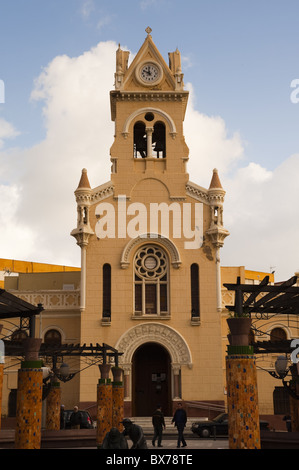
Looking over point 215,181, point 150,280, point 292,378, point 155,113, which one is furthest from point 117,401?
point 155,113

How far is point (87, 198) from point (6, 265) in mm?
26258

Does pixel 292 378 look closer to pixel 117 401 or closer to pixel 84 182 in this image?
pixel 117 401

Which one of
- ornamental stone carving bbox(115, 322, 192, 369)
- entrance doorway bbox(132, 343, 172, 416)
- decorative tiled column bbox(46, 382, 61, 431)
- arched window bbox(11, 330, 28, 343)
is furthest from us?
entrance doorway bbox(132, 343, 172, 416)

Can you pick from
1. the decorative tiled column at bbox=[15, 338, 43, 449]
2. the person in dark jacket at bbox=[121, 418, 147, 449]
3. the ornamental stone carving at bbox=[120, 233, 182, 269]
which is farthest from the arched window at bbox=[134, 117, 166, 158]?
the person in dark jacket at bbox=[121, 418, 147, 449]

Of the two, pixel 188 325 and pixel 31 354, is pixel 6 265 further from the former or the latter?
pixel 31 354

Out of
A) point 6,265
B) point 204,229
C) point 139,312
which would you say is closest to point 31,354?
point 139,312

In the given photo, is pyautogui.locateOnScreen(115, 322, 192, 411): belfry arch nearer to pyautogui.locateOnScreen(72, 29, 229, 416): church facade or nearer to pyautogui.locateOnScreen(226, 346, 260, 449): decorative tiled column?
pyautogui.locateOnScreen(72, 29, 229, 416): church facade

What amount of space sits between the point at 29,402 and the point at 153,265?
2152 cm

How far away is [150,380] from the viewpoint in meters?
39.9

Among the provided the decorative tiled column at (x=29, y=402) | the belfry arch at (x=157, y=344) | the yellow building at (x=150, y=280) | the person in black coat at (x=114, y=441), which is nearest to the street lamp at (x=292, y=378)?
the decorative tiled column at (x=29, y=402)

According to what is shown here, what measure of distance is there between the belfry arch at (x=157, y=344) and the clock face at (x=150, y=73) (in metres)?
16.4

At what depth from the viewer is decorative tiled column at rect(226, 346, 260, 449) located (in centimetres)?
1609

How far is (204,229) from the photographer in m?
40.4

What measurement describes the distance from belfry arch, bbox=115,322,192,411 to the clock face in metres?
16.4
